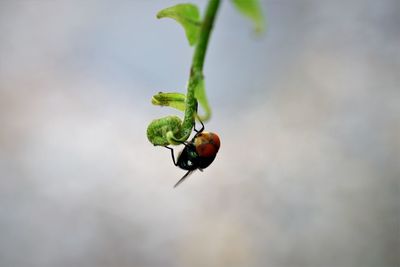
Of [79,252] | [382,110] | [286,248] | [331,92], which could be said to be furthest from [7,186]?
[382,110]

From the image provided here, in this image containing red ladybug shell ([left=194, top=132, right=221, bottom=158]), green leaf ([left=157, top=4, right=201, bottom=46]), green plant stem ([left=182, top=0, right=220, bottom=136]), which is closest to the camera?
green plant stem ([left=182, top=0, right=220, bottom=136])

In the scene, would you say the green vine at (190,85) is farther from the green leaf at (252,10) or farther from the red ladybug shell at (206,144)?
the red ladybug shell at (206,144)

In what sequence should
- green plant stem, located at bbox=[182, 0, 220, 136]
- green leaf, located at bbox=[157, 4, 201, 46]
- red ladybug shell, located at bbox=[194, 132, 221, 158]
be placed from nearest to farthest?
1. green plant stem, located at bbox=[182, 0, 220, 136]
2. green leaf, located at bbox=[157, 4, 201, 46]
3. red ladybug shell, located at bbox=[194, 132, 221, 158]

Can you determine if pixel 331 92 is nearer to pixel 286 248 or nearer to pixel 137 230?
pixel 286 248

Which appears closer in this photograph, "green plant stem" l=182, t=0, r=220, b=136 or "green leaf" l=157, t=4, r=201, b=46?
"green plant stem" l=182, t=0, r=220, b=136

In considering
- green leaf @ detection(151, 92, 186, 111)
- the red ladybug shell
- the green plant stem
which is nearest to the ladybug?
the red ladybug shell

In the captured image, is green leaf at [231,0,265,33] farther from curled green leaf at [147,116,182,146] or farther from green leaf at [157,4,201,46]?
curled green leaf at [147,116,182,146]

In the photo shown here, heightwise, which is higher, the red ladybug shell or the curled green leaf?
the red ladybug shell
